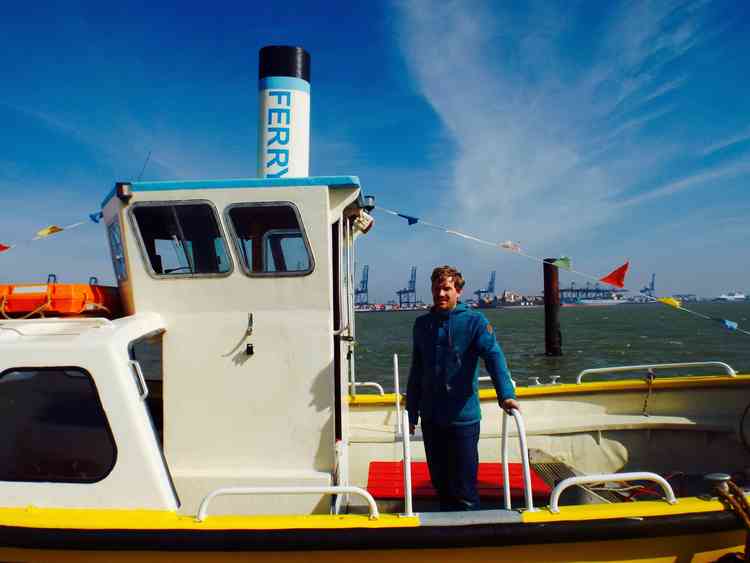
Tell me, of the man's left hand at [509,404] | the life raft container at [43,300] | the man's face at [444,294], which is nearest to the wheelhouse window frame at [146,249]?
the life raft container at [43,300]

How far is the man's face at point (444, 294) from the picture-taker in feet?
10.8

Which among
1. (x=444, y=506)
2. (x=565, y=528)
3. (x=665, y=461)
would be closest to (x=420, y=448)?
(x=444, y=506)

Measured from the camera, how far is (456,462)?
3.33 meters

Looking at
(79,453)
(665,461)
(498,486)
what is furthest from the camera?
(665,461)

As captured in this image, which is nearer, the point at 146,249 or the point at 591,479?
the point at 591,479

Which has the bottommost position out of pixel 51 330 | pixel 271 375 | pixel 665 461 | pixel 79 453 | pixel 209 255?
pixel 665 461

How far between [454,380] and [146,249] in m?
2.34

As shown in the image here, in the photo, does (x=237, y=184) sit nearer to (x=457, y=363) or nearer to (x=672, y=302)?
(x=457, y=363)

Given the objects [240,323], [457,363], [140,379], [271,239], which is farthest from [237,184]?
[457,363]

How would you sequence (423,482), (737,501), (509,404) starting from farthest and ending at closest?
1. (423,482)
2. (509,404)
3. (737,501)

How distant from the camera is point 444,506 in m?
3.42

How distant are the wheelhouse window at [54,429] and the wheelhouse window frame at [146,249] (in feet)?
2.83

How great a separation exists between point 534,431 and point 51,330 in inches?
183

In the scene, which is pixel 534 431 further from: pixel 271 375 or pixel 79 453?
pixel 79 453
